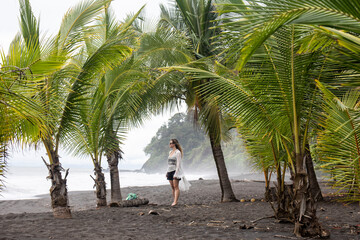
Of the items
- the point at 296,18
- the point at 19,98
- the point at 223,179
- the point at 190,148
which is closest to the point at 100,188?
the point at 223,179

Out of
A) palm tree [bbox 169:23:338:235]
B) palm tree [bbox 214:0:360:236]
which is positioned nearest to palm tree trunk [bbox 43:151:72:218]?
palm tree [bbox 169:23:338:235]

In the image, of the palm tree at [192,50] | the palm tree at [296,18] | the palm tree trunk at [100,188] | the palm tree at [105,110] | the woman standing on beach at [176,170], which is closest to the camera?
the palm tree at [296,18]

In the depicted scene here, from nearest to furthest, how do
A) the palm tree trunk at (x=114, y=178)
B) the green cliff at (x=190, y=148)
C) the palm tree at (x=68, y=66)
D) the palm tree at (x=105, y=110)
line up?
the palm tree at (x=68, y=66)
the palm tree at (x=105, y=110)
the palm tree trunk at (x=114, y=178)
the green cliff at (x=190, y=148)

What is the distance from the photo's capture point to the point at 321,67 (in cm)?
408

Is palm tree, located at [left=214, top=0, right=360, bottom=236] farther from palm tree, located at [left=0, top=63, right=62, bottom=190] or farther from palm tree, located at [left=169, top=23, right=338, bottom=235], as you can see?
palm tree, located at [left=0, top=63, right=62, bottom=190]

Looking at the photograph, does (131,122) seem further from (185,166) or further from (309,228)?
(185,166)

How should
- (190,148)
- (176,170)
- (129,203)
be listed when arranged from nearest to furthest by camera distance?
(176,170), (129,203), (190,148)

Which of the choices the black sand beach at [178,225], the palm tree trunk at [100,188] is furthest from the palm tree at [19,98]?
the palm tree trunk at [100,188]

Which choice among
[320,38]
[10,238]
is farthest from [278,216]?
[10,238]

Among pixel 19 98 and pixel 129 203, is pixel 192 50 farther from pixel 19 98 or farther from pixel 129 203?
pixel 19 98

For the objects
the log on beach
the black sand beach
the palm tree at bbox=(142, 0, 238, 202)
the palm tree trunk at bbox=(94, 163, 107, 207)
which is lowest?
the black sand beach

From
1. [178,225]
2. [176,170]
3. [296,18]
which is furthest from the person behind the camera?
[176,170]

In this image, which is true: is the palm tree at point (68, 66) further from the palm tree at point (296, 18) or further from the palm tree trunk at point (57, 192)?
the palm tree at point (296, 18)

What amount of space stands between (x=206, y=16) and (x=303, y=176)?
569cm
